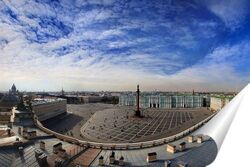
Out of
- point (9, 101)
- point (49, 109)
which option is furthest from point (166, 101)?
point (9, 101)

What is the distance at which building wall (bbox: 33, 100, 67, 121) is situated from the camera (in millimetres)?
60981

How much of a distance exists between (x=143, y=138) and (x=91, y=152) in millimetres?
29141

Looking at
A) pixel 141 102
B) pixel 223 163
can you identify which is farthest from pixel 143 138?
pixel 141 102

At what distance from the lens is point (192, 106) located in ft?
396

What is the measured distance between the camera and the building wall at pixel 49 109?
6098 centimetres

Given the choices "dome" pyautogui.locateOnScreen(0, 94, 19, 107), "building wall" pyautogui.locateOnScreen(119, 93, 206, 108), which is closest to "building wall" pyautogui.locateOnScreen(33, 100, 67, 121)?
"dome" pyautogui.locateOnScreen(0, 94, 19, 107)

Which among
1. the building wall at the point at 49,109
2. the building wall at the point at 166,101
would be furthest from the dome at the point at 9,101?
the building wall at the point at 166,101

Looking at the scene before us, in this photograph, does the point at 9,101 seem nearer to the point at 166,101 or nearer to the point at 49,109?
the point at 49,109

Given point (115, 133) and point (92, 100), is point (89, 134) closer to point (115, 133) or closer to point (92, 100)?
point (115, 133)

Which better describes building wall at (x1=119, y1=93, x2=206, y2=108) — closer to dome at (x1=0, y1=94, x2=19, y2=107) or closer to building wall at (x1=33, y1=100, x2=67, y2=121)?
building wall at (x1=33, y1=100, x2=67, y2=121)

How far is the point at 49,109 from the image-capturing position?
70.3 meters

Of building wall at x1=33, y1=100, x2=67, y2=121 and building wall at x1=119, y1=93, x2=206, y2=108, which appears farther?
building wall at x1=119, y1=93, x2=206, y2=108

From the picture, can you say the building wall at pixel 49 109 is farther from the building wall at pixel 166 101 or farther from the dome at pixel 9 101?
the building wall at pixel 166 101

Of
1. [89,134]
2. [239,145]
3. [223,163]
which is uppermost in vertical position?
[239,145]
